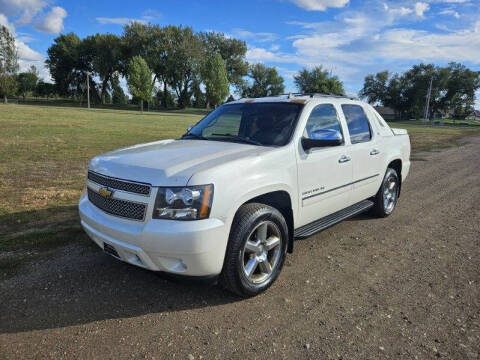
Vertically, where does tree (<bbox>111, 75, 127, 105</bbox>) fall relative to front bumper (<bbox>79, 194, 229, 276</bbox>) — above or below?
above

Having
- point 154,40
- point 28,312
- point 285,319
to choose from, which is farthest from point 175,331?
point 154,40

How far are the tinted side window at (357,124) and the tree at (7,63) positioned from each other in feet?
239

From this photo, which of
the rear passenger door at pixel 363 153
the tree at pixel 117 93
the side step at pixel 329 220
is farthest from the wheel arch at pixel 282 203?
the tree at pixel 117 93

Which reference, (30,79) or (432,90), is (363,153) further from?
(30,79)

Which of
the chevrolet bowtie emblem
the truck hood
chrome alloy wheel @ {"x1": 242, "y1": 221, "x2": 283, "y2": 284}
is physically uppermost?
the truck hood

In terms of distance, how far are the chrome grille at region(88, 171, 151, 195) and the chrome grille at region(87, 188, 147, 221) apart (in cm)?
11

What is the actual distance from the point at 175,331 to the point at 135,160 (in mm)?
1521

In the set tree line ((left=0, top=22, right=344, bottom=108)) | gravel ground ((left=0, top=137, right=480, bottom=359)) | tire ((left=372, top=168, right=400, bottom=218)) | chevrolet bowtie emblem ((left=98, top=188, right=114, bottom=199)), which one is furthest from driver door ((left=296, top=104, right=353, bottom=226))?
tree line ((left=0, top=22, right=344, bottom=108))

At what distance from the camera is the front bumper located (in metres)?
2.83

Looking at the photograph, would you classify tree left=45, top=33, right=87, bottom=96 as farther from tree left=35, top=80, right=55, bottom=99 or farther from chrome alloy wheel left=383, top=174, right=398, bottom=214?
chrome alloy wheel left=383, top=174, right=398, bottom=214

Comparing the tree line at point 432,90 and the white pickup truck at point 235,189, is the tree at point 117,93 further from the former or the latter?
the white pickup truck at point 235,189

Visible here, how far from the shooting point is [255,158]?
333cm

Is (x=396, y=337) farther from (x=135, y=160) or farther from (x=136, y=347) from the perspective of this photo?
(x=135, y=160)

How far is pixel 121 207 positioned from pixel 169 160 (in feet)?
1.91
